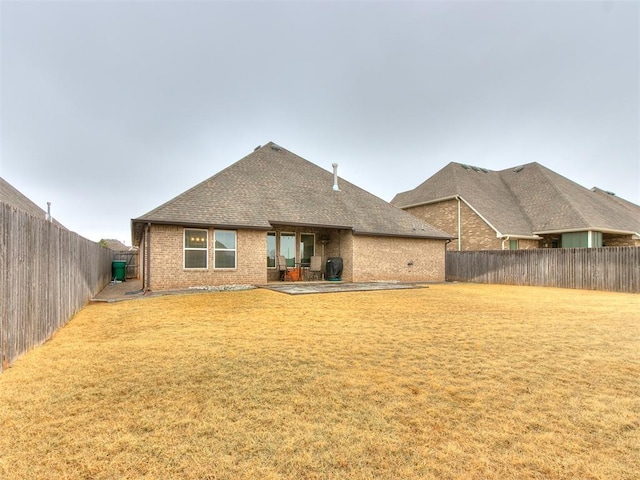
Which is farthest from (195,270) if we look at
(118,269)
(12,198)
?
(12,198)

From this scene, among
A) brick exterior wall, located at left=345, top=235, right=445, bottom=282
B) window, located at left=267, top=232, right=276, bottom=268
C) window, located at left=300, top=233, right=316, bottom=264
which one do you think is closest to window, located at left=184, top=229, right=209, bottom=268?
window, located at left=267, top=232, right=276, bottom=268

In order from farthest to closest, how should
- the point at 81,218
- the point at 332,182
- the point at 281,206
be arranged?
the point at 81,218
the point at 332,182
the point at 281,206

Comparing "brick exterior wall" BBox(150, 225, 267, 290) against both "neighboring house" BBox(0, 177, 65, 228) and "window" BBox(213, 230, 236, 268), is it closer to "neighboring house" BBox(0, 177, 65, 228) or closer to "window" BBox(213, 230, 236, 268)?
"window" BBox(213, 230, 236, 268)

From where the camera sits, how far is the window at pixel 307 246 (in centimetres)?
1639

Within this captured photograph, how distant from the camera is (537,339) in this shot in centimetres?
505

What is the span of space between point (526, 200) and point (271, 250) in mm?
19903

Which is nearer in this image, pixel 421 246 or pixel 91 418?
pixel 91 418

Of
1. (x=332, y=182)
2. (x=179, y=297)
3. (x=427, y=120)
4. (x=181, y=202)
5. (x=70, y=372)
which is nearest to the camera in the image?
(x=70, y=372)

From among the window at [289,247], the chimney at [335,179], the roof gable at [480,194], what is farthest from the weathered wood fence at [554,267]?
the window at [289,247]

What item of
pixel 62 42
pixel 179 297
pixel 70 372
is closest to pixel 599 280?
pixel 179 297

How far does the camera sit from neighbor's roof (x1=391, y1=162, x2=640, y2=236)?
1994 centimetres

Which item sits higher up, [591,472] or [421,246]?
[421,246]

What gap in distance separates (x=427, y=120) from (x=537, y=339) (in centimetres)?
2033

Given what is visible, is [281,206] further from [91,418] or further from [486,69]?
[486,69]
